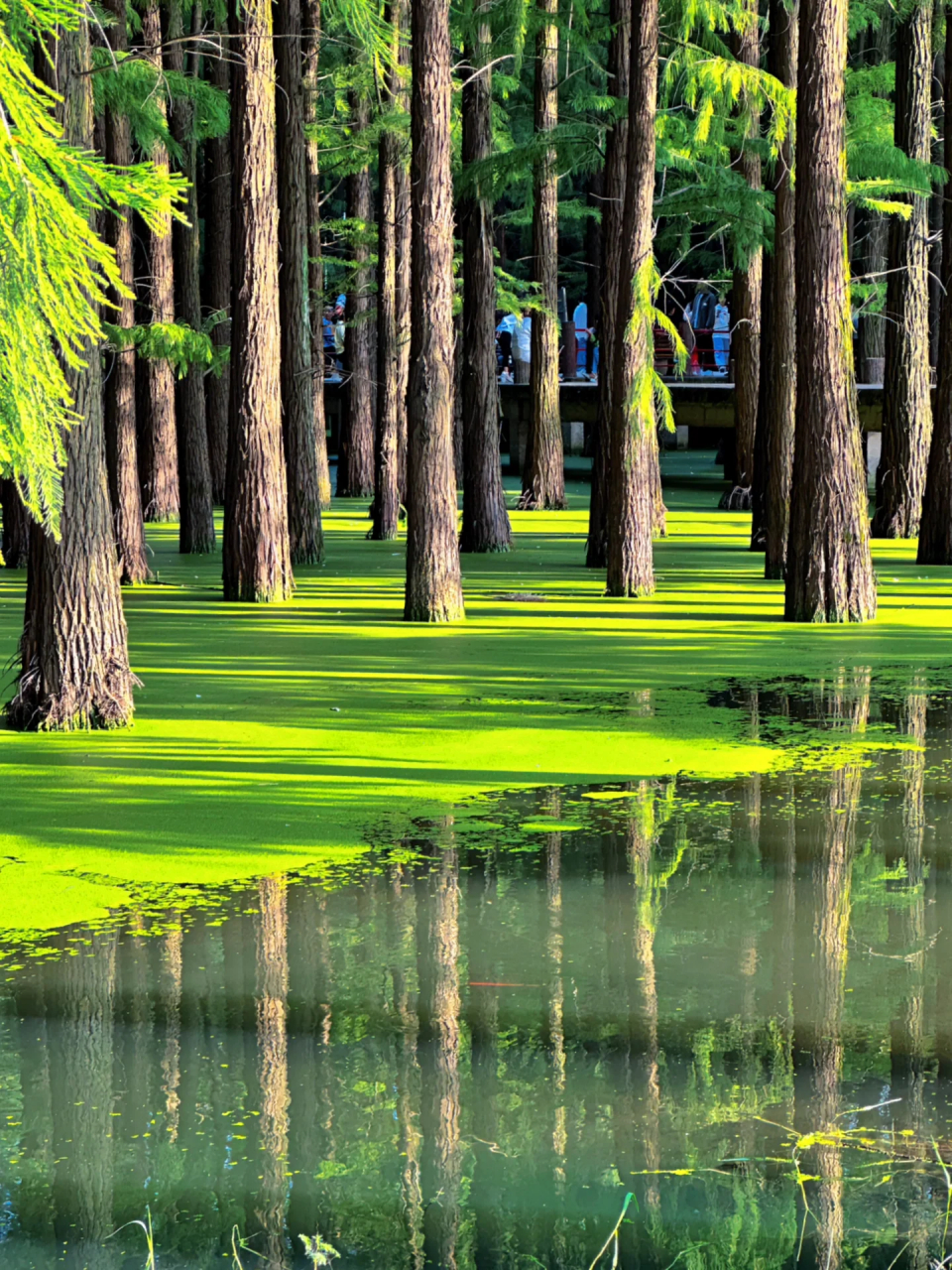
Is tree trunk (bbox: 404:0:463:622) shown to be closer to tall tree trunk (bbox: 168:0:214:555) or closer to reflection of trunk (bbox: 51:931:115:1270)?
tall tree trunk (bbox: 168:0:214:555)

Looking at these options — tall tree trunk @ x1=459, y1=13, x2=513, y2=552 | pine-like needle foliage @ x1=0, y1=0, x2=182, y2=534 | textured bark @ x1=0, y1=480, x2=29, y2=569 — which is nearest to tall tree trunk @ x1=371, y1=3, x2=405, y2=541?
tall tree trunk @ x1=459, y1=13, x2=513, y2=552

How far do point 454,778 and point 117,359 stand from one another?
11.7m

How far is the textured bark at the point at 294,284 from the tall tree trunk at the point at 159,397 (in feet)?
6.39

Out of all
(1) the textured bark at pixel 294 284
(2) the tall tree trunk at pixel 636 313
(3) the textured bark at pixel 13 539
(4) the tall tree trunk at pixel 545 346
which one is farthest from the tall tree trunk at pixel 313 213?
(2) the tall tree trunk at pixel 636 313

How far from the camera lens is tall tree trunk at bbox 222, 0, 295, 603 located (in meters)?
17.4

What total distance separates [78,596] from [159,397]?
1784cm

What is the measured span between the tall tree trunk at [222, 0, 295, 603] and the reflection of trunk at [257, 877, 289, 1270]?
34.4ft

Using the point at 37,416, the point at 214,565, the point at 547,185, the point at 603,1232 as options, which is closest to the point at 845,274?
the point at 214,565

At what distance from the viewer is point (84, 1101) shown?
508cm

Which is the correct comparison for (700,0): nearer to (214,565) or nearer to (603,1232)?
(214,565)

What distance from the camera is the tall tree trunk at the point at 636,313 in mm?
17000

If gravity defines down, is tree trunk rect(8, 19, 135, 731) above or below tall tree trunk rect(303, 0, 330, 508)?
below

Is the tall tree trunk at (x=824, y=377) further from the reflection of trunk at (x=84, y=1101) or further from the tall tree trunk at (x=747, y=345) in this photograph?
the tall tree trunk at (x=747, y=345)

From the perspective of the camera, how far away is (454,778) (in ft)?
30.7
